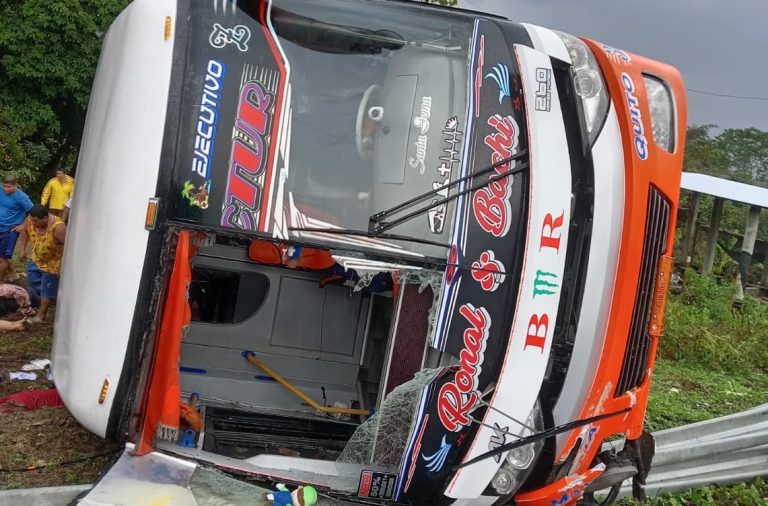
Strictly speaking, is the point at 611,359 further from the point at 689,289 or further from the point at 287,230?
the point at 689,289

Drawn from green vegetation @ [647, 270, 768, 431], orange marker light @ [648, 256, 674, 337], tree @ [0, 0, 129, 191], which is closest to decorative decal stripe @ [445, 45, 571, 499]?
orange marker light @ [648, 256, 674, 337]

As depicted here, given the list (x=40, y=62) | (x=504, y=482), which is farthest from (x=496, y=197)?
(x=40, y=62)

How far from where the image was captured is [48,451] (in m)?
4.02

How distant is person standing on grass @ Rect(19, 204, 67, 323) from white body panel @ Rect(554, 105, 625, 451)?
4.52 meters

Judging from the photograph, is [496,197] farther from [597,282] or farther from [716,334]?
[716,334]

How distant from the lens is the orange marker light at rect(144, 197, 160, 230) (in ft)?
9.46

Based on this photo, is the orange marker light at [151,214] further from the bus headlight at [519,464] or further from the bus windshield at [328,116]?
the bus headlight at [519,464]

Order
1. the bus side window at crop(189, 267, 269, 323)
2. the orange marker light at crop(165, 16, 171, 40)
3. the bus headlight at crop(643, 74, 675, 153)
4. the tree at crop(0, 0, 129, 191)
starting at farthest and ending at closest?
the tree at crop(0, 0, 129, 191), the bus side window at crop(189, 267, 269, 323), the bus headlight at crop(643, 74, 675, 153), the orange marker light at crop(165, 16, 171, 40)

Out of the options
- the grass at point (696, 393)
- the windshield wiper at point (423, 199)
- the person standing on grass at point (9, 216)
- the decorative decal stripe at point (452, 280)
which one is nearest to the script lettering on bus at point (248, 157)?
the windshield wiper at point (423, 199)

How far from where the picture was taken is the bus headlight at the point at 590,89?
320 cm

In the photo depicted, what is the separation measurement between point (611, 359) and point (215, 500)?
1739 millimetres

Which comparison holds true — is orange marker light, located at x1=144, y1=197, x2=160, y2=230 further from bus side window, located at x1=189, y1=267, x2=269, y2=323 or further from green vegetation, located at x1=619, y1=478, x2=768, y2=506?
green vegetation, located at x1=619, y1=478, x2=768, y2=506

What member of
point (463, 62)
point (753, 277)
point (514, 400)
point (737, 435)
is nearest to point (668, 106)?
point (463, 62)

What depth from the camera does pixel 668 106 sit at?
11.3 ft
